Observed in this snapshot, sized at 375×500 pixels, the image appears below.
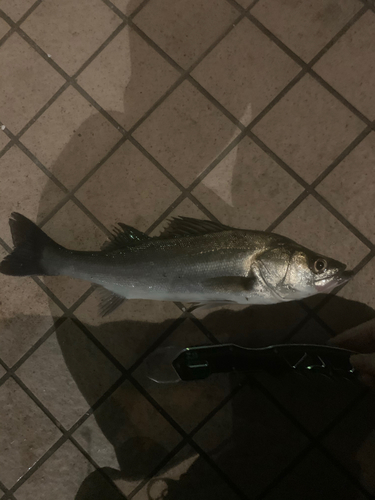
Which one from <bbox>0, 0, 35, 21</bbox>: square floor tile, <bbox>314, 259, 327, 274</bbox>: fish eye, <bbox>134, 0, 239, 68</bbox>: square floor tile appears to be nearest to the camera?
<bbox>314, 259, 327, 274</bbox>: fish eye

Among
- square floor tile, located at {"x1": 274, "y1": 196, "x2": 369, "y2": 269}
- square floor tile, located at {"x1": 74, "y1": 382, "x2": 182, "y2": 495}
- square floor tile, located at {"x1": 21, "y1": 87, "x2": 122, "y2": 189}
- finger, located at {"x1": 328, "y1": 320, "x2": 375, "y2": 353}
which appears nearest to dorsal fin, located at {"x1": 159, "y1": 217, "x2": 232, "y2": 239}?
square floor tile, located at {"x1": 274, "y1": 196, "x2": 369, "y2": 269}

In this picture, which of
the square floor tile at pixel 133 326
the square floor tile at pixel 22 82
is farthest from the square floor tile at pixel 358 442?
the square floor tile at pixel 22 82

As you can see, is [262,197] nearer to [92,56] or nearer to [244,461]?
[92,56]

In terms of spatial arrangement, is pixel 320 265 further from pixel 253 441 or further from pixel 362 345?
pixel 253 441

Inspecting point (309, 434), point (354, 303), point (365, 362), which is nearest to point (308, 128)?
point (354, 303)

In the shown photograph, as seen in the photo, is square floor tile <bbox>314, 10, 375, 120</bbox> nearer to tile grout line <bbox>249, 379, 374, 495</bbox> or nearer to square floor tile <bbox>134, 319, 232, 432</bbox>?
square floor tile <bbox>134, 319, 232, 432</bbox>

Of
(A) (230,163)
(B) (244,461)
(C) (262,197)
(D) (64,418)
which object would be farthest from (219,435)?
(A) (230,163)
